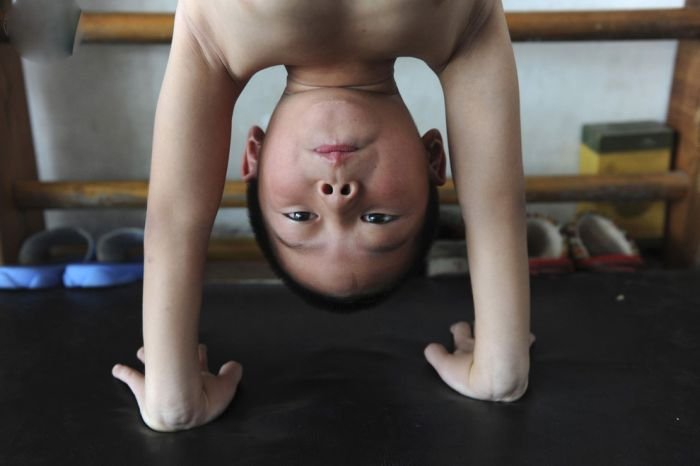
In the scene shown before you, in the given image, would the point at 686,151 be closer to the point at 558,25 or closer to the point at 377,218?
the point at 558,25

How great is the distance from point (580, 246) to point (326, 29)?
0.95 meters

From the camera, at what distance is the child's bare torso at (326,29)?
0.66 meters

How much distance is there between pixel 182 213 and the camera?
2.60 ft

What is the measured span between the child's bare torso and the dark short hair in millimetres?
157

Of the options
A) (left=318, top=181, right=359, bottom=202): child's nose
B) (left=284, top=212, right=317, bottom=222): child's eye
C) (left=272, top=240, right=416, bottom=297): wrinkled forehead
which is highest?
(left=318, top=181, right=359, bottom=202): child's nose

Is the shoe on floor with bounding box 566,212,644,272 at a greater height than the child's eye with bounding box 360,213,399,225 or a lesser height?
lesser

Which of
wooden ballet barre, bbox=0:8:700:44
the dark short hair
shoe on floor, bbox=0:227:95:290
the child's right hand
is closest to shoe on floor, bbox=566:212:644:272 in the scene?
wooden ballet barre, bbox=0:8:700:44

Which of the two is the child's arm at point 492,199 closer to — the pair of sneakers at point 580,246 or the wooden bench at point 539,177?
the pair of sneakers at point 580,246

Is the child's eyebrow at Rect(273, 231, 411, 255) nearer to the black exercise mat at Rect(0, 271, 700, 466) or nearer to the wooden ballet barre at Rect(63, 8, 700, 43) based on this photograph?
the black exercise mat at Rect(0, 271, 700, 466)

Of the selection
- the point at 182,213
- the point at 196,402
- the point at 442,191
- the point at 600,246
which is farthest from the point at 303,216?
the point at 600,246

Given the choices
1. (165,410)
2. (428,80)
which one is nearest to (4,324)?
(165,410)

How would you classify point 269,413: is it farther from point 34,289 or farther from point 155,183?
point 34,289

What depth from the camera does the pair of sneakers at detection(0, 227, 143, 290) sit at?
4.18 ft

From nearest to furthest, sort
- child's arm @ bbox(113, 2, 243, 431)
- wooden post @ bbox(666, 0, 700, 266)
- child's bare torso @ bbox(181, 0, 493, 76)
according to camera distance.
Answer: child's bare torso @ bbox(181, 0, 493, 76), child's arm @ bbox(113, 2, 243, 431), wooden post @ bbox(666, 0, 700, 266)
